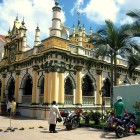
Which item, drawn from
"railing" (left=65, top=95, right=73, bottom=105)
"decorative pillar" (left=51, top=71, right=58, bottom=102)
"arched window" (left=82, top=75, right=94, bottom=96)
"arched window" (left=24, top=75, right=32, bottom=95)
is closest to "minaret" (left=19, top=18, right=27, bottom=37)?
"arched window" (left=24, top=75, right=32, bottom=95)

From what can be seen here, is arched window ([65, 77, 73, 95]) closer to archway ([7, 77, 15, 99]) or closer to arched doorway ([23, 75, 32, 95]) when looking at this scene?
arched doorway ([23, 75, 32, 95])

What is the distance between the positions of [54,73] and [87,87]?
5103 millimetres

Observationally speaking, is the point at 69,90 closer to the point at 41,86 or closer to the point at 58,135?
the point at 41,86

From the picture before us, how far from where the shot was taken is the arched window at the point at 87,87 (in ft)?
82.5

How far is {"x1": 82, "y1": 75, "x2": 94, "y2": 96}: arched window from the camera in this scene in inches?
990

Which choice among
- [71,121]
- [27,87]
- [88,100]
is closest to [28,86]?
[27,87]

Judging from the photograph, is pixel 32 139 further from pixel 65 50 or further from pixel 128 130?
pixel 65 50

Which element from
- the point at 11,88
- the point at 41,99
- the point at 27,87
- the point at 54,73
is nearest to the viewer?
the point at 54,73

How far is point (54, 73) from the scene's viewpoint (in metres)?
21.8

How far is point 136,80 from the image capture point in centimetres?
3114

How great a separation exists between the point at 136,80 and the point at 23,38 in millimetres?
14626

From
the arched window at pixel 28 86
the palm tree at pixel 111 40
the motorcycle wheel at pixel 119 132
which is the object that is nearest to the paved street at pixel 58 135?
the motorcycle wheel at pixel 119 132

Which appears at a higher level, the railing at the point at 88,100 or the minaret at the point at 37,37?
the minaret at the point at 37,37

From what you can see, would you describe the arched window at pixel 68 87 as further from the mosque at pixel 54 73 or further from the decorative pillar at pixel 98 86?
the decorative pillar at pixel 98 86
